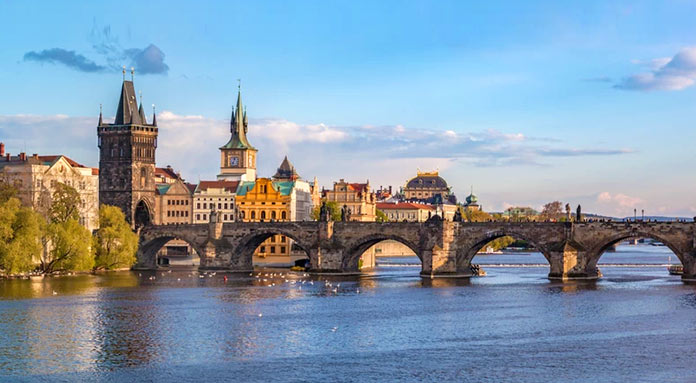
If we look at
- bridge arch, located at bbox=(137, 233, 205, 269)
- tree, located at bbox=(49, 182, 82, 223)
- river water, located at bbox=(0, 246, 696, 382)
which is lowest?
river water, located at bbox=(0, 246, 696, 382)

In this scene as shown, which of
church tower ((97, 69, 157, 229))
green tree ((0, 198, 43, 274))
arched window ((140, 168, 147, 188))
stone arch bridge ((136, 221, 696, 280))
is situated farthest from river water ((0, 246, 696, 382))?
arched window ((140, 168, 147, 188))

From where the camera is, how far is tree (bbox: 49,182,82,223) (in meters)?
108

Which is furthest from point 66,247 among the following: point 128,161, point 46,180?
point 128,161

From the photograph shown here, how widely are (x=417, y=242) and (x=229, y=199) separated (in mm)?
48112

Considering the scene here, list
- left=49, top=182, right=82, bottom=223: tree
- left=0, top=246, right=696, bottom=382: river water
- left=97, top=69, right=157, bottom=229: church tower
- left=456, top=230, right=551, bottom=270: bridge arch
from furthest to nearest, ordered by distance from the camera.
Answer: left=97, top=69, right=157, bottom=229: church tower
left=49, top=182, right=82, bottom=223: tree
left=456, top=230, right=551, bottom=270: bridge arch
left=0, top=246, right=696, bottom=382: river water

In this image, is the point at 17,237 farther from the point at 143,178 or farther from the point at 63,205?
the point at 143,178

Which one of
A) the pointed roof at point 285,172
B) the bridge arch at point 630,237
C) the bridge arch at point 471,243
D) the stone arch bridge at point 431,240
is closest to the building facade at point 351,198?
the pointed roof at point 285,172

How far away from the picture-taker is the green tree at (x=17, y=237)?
95750mm

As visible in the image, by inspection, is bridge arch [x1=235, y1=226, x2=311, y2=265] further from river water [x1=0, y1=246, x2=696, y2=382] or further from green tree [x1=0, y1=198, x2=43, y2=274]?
green tree [x1=0, y1=198, x2=43, y2=274]

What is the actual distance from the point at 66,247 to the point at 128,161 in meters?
30.5

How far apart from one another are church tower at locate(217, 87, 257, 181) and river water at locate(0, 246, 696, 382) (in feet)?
215

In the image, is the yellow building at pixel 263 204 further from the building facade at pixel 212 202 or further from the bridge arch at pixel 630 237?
the bridge arch at pixel 630 237

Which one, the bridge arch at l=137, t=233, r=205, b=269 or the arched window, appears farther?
the arched window

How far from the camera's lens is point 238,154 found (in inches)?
6545
